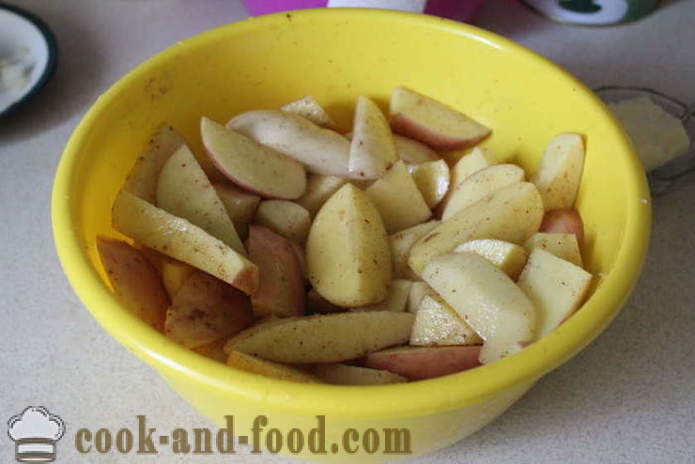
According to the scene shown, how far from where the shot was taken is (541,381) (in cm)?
77

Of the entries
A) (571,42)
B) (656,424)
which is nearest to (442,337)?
(656,424)

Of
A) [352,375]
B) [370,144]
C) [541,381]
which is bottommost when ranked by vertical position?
[541,381]

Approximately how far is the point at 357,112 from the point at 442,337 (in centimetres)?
32

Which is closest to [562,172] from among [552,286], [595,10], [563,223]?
[563,223]

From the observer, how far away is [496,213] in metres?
0.73

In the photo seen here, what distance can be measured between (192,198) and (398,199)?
22 cm

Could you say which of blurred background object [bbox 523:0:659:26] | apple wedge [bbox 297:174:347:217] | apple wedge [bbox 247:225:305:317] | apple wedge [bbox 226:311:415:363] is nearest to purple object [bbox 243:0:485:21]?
blurred background object [bbox 523:0:659:26]

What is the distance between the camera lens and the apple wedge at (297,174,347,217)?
0.82 m

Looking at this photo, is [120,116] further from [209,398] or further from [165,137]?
[209,398]

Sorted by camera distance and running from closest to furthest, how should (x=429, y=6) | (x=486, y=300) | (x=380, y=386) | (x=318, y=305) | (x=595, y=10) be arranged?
(x=380, y=386)
(x=486, y=300)
(x=318, y=305)
(x=429, y=6)
(x=595, y=10)

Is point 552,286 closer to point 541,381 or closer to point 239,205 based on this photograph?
point 541,381

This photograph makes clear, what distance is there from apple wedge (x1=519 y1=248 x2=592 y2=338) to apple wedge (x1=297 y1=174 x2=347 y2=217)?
24cm

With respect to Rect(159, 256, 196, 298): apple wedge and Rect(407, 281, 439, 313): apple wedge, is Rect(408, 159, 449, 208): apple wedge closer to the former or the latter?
Rect(407, 281, 439, 313): apple wedge

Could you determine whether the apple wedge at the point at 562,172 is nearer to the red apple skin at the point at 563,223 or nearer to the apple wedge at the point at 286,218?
the red apple skin at the point at 563,223
